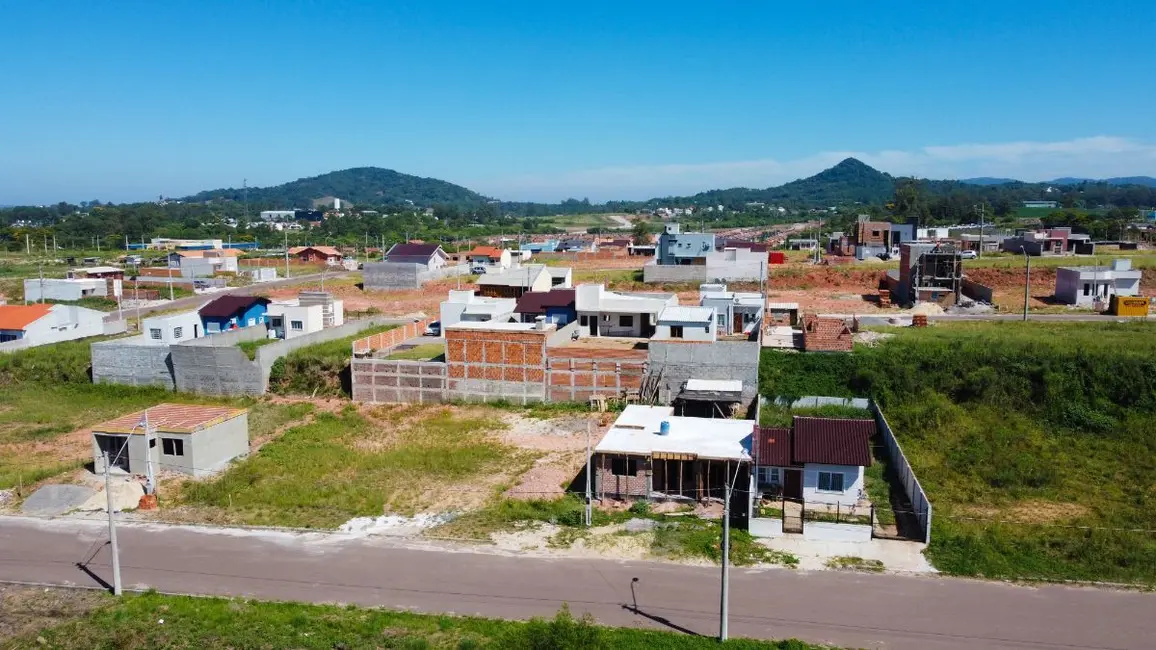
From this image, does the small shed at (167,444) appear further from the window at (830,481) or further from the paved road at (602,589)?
the window at (830,481)

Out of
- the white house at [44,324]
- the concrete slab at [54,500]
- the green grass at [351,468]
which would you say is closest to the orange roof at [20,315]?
the white house at [44,324]

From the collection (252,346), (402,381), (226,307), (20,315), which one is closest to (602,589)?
(402,381)

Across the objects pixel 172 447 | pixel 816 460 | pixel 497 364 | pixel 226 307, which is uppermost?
pixel 226 307

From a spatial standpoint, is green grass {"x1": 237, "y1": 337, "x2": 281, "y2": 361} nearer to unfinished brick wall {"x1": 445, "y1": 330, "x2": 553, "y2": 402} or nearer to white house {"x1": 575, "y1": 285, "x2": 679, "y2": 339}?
unfinished brick wall {"x1": 445, "y1": 330, "x2": 553, "y2": 402}

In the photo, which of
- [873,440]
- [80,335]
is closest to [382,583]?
[873,440]

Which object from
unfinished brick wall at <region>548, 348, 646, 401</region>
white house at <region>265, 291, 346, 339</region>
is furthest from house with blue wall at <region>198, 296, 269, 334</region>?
unfinished brick wall at <region>548, 348, 646, 401</region>

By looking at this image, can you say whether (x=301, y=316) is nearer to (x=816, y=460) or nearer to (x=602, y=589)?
(x=816, y=460)
